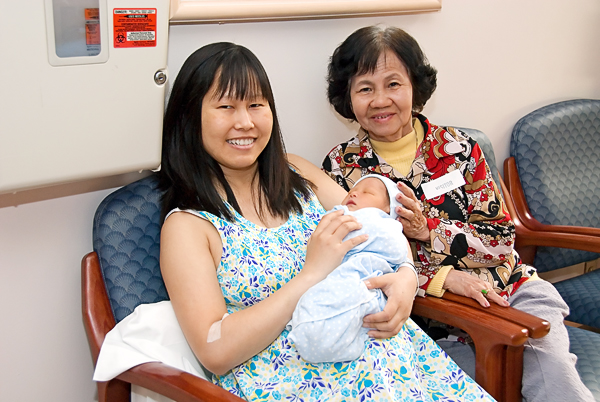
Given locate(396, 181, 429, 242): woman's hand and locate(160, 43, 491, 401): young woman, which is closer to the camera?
locate(160, 43, 491, 401): young woman

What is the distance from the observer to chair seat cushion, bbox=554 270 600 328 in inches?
89.4

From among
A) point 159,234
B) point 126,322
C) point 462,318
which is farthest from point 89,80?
point 462,318

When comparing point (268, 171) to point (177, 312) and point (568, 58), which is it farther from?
point (568, 58)

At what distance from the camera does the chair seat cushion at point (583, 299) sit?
7.45 feet

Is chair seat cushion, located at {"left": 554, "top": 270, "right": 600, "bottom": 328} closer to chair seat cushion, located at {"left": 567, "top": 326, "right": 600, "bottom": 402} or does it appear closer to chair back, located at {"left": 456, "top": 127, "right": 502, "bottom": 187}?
chair seat cushion, located at {"left": 567, "top": 326, "right": 600, "bottom": 402}

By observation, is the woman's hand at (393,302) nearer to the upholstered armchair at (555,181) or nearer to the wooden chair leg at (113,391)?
the wooden chair leg at (113,391)

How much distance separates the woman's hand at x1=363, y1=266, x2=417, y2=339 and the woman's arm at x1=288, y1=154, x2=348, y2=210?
1.13 feet

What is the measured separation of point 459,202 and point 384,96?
452 mm

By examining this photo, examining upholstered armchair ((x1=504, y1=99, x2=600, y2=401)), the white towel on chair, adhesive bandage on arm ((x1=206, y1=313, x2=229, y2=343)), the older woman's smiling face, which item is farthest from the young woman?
upholstered armchair ((x1=504, y1=99, x2=600, y2=401))

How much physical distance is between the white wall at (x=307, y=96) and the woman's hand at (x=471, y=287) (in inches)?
27.8

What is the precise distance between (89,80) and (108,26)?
133 millimetres

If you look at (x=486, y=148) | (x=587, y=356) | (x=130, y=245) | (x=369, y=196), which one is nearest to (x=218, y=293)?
(x=130, y=245)

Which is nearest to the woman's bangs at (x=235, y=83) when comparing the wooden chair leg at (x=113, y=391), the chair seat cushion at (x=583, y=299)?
the wooden chair leg at (x=113, y=391)

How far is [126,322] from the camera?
5.04 ft
